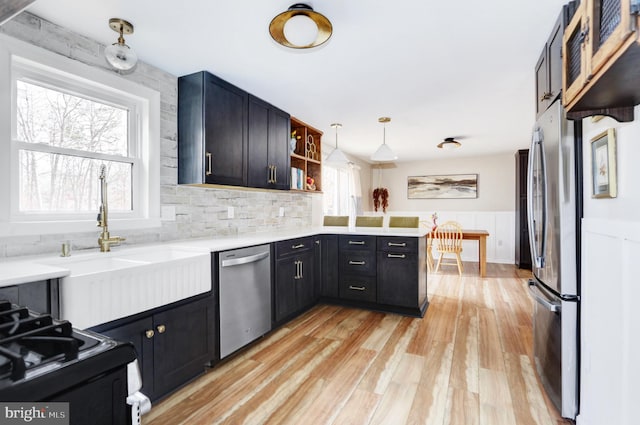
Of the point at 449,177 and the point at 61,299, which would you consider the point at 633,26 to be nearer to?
the point at 61,299

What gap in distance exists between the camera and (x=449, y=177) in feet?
23.2

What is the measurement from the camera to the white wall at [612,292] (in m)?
1.22

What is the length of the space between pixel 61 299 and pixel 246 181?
5.76 feet

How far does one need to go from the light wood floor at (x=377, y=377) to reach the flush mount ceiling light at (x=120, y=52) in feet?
6.54

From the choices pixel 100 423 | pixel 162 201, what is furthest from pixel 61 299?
pixel 162 201

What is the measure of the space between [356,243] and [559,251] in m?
2.02

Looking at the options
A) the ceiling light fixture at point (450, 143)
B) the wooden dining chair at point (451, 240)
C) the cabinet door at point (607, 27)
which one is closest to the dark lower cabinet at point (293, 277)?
the cabinet door at point (607, 27)

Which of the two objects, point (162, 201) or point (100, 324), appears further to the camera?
point (162, 201)

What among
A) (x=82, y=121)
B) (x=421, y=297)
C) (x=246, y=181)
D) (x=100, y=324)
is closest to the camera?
(x=100, y=324)

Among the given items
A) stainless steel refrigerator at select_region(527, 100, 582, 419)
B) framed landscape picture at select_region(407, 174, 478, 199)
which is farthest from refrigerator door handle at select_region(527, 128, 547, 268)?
framed landscape picture at select_region(407, 174, 478, 199)

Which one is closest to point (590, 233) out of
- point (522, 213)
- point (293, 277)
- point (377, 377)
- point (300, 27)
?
point (377, 377)

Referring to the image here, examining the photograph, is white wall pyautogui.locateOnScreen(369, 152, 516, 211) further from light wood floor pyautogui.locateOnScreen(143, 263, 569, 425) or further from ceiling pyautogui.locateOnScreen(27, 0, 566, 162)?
light wood floor pyautogui.locateOnScreen(143, 263, 569, 425)

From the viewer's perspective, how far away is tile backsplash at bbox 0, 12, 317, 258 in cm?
179

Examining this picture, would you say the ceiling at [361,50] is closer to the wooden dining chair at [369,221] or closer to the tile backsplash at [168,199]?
the tile backsplash at [168,199]
